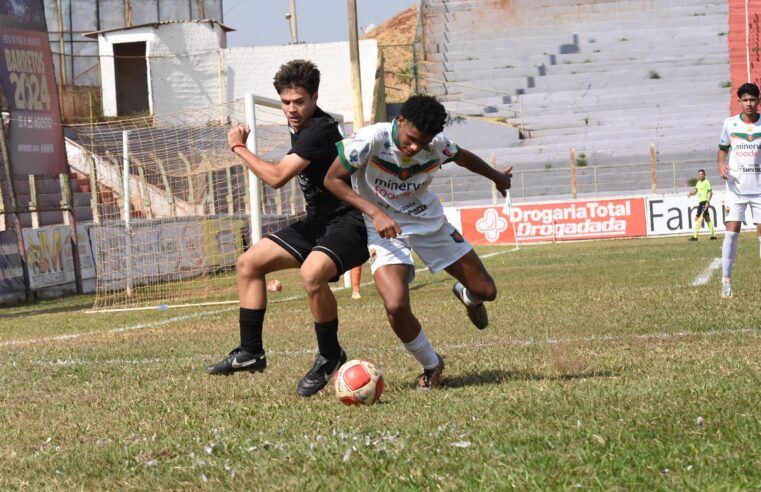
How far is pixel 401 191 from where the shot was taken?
6.33 m

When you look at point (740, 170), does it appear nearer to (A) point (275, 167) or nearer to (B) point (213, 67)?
(A) point (275, 167)

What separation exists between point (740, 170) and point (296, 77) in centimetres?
664

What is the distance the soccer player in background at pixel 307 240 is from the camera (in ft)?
20.8

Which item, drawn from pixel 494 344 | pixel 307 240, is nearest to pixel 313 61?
pixel 494 344

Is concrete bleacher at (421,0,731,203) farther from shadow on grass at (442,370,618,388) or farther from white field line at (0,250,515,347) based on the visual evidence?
shadow on grass at (442,370,618,388)

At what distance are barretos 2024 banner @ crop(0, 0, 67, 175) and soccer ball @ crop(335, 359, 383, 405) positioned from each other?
14.0 meters

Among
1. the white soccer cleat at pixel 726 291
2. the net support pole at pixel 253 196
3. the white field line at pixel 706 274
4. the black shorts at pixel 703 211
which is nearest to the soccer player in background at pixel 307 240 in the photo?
the white soccer cleat at pixel 726 291

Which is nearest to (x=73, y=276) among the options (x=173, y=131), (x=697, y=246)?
(x=173, y=131)

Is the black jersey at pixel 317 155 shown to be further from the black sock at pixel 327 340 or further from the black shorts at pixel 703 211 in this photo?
the black shorts at pixel 703 211

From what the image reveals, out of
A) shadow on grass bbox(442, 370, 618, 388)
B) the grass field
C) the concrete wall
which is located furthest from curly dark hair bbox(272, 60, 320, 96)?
the concrete wall

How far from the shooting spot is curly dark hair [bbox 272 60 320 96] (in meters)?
6.34

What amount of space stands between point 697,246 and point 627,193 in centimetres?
1358

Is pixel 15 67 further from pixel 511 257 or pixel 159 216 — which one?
pixel 511 257

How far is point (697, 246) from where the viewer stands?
24.0 m
